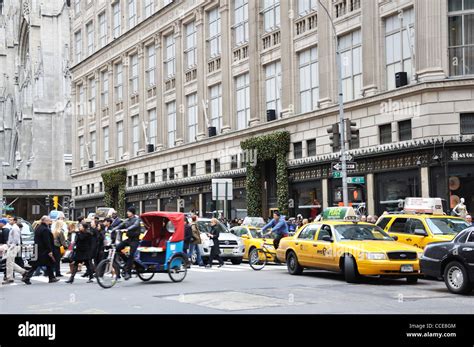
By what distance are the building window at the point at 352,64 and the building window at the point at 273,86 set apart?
5633 millimetres

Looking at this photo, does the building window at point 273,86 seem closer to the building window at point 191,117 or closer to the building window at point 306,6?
the building window at point 306,6

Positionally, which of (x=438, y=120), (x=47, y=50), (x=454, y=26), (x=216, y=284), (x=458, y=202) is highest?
(x=47, y=50)

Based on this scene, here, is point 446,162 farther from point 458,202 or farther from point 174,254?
point 174,254

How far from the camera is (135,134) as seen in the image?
59.8 metres

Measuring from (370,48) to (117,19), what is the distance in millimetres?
34436

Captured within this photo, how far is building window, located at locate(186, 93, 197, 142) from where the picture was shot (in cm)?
5106

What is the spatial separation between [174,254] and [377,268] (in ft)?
16.8

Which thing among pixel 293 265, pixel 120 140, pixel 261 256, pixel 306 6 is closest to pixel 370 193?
pixel 261 256

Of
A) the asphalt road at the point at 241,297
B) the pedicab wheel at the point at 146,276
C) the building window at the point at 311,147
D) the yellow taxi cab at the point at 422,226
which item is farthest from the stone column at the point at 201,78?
the pedicab wheel at the point at 146,276

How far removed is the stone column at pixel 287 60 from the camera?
4044 cm

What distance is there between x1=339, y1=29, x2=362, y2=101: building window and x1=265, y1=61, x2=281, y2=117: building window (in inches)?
222

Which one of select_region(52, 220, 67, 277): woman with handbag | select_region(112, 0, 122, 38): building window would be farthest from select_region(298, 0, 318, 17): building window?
select_region(112, 0, 122, 38): building window

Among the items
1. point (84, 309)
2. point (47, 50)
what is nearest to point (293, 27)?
point (84, 309)

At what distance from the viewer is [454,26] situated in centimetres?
3138
